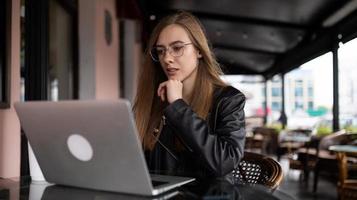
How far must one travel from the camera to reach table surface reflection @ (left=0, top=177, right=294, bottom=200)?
3.21 ft

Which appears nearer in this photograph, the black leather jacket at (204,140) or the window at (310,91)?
the black leather jacket at (204,140)

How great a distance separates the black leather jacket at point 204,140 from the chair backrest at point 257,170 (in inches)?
6.8

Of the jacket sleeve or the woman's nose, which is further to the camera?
the woman's nose

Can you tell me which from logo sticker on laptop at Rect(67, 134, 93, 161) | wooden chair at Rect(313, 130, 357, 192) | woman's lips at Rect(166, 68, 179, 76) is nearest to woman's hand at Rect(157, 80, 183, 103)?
woman's lips at Rect(166, 68, 179, 76)

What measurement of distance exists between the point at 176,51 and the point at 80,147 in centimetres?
57

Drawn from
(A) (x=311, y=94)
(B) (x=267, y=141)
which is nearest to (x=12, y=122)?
(A) (x=311, y=94)

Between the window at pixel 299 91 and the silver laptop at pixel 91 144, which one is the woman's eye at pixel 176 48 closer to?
the silver laptop at pixel 91 144

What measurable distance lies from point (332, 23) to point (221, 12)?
1.98 m

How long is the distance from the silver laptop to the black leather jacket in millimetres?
141

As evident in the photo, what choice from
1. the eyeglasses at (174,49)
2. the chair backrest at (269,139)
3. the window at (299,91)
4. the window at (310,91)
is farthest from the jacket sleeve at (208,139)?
the window at (299,91)

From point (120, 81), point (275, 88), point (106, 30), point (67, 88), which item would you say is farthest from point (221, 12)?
point (275, 88)

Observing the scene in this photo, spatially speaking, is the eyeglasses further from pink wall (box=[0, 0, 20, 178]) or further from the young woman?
pink wall (box=[0, 0, 20, 178])

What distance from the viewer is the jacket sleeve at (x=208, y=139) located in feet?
3.85

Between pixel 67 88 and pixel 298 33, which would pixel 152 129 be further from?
pixel 298 33
